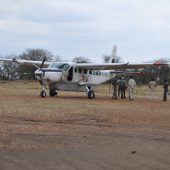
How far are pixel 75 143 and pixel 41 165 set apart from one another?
3.08 m

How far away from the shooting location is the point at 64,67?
37.4m

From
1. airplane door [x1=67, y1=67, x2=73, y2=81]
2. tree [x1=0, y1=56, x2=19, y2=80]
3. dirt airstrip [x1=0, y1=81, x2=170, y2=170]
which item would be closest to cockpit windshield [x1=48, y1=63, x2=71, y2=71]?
airplane door [x1=67, y1=67, x2=73, y2=81]

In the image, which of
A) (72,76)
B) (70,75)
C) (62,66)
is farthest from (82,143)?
(72,76)

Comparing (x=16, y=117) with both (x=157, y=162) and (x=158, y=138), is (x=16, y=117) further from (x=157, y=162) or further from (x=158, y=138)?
(x=157, y=162)

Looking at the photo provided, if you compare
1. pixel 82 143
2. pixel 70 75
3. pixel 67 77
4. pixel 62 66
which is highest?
pixel 62 66

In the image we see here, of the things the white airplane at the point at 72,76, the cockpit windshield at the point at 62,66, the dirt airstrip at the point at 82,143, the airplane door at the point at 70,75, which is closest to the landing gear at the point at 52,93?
the white airplane at the point at 72,76

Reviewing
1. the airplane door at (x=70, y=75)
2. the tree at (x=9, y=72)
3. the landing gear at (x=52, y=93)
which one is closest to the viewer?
the airplane door at (x=70, y=75)

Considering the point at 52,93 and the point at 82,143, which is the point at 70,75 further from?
the point at 82,143

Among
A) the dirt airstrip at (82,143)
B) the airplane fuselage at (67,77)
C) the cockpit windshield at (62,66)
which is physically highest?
the cockpit windshield at (62,66)

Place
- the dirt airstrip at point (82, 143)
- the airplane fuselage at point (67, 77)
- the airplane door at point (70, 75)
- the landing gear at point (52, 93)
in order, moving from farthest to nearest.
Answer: the landing gear at point (52, 93), the airplane door at point (70, 75), the airplane fuselage at point (67, 77), the dirt airstrip at point (82, 143)

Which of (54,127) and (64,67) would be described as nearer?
(54,127)

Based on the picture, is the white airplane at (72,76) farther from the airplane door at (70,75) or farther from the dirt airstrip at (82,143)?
the dirt airstrip at (82,143)

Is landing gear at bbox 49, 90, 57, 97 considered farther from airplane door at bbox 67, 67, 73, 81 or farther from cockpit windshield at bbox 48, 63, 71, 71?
cockpit windshield at bbox 48, 63, 71, 71

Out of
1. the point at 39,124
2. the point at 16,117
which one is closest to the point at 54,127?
the point at 39,124
